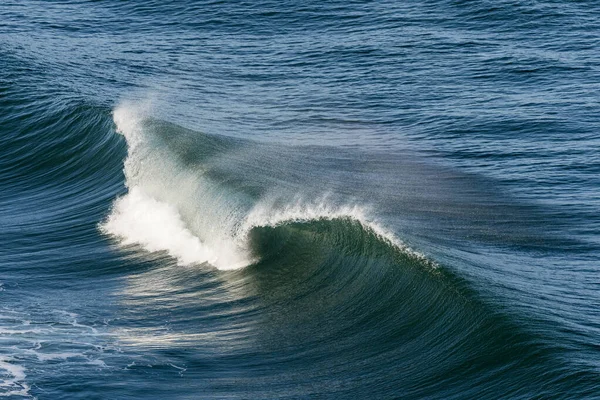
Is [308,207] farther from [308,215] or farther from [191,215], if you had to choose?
[191,215]

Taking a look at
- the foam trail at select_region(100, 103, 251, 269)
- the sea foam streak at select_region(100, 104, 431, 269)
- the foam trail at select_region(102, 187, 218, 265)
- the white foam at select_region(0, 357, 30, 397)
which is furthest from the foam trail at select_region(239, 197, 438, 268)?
the white foam at select_region(0, 357, 30, 397)

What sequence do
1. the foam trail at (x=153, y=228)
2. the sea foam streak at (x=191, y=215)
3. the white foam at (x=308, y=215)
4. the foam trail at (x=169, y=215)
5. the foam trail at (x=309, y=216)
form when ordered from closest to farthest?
the foam trail at (x=309, y=216), the white foam at (x=308, y=215), the sea foam streak at (x=191, y=215), the foam trail at (x=169, y=215), the foam trail at (x=153, y=228)

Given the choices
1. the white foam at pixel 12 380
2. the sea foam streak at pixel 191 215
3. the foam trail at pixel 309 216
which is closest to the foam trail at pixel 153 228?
the sea foam streak at pixel 191 215

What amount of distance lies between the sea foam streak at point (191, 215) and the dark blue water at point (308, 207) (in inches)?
3.0

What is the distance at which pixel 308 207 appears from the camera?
26938mm

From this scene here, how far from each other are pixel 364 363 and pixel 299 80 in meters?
26.3

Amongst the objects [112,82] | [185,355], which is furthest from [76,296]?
[112,82]

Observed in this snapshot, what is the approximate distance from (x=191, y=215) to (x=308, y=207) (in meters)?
2.99

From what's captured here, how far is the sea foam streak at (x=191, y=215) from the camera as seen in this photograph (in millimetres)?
25328

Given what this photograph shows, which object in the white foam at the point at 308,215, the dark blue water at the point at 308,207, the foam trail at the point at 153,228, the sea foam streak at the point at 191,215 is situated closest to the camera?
the dark blue water at the point at 308,207

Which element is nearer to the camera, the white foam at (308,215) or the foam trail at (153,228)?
the white foam at (308,215)

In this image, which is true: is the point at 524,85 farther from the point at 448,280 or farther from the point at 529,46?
the point at 448,280

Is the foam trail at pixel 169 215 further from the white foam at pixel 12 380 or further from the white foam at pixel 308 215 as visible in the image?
the white foam at pixel 12 380

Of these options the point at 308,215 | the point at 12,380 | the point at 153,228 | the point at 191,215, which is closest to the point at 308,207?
the point at 308,215
